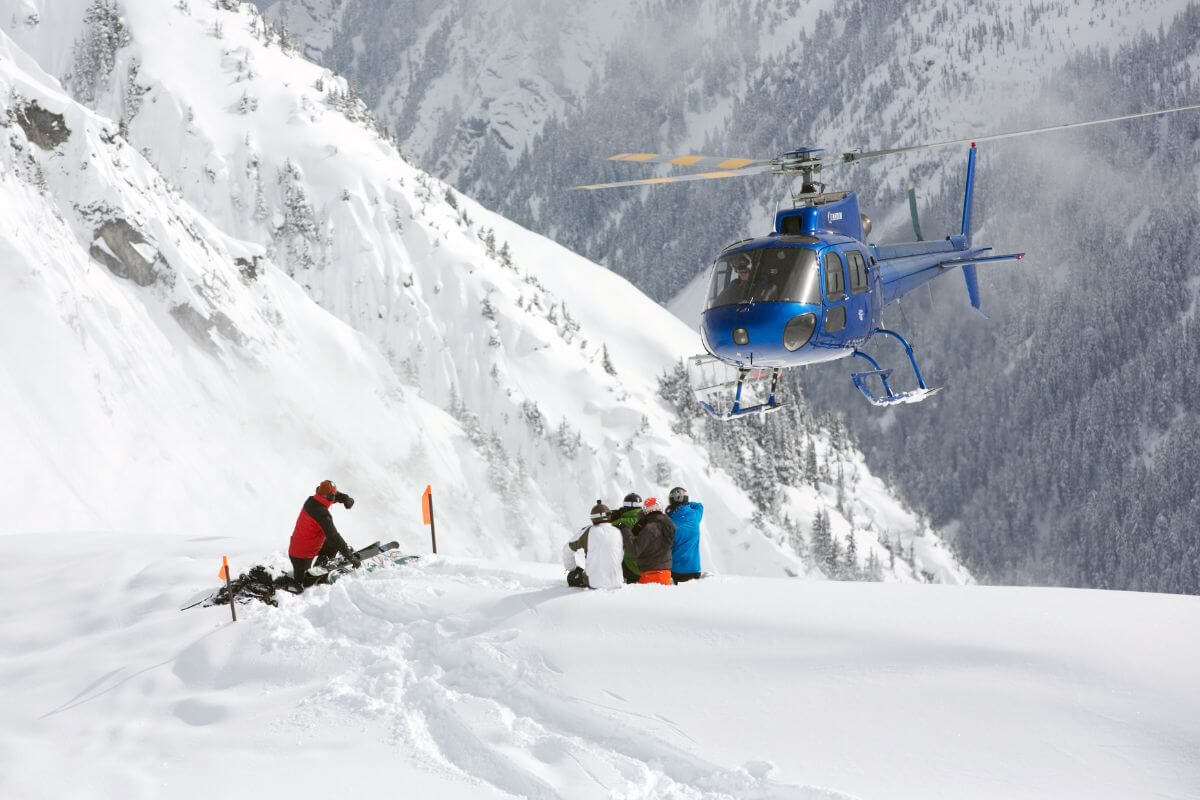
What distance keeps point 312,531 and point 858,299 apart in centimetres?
A: 1006

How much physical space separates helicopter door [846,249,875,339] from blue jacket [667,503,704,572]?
22.1 feet

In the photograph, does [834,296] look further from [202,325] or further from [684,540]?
[202,325]

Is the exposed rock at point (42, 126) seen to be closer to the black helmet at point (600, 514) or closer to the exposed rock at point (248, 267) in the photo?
the exposed rock at point (248, 267)

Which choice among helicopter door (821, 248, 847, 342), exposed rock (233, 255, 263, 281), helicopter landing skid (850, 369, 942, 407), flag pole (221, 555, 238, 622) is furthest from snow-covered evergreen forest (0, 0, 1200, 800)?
helicopter door (821, 248, 847, 342)

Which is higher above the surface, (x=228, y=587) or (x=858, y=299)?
(x=858, y=299)

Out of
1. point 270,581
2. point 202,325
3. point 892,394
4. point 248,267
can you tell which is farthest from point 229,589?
point 248,267

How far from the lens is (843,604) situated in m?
9.39

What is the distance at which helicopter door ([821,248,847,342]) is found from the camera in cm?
1673

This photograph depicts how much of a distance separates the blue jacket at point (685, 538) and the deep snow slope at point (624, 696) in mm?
1503

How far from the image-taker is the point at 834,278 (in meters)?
16.9

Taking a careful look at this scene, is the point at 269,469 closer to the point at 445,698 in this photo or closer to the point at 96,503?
the point at 96,503

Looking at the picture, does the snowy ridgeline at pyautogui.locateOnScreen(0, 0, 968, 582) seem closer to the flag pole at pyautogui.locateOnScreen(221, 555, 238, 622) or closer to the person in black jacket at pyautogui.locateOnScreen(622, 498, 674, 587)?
the flag pole at pyautogui.locateOnScreen(221, 555, 238, 622)

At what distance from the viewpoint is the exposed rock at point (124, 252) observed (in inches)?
1355

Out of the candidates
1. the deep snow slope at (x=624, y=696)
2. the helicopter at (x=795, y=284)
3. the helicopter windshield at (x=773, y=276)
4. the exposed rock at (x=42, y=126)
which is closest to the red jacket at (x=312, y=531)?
the deep snow slope at (x=624, y=696)
